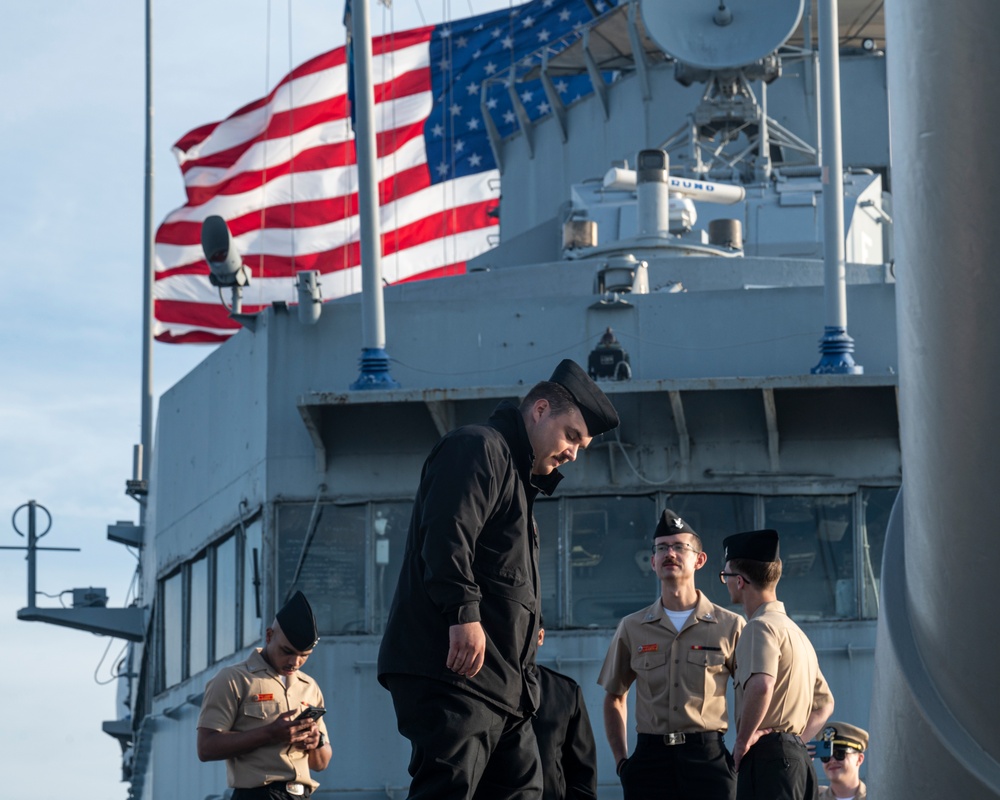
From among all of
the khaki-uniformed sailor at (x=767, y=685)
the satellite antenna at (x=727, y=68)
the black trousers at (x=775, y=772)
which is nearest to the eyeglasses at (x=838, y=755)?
the khaki-uniformed sailor at (x=767, y=685)

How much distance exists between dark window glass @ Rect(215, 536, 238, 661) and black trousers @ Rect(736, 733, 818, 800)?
22.3 feet

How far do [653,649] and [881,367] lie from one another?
18.4ft

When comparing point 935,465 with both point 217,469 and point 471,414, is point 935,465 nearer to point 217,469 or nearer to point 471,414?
point 471,414

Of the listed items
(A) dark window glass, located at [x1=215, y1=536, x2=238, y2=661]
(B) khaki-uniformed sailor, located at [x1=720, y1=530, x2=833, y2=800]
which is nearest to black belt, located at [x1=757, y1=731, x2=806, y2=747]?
(B) khaki-uniformed sailor, located at [x1=720, y1=530, x2=833, y2=800]

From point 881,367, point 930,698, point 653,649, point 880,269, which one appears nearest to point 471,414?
point 881,367

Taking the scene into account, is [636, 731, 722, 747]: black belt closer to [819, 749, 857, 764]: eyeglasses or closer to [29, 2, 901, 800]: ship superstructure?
[819, 749, 857, 764]: eyeglasses

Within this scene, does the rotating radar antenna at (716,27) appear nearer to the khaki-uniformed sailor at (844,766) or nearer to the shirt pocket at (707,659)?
the khaki-uniformed sailor at (844,766)

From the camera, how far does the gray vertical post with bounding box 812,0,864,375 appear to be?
10.9 metres

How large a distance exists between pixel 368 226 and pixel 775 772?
6599mm

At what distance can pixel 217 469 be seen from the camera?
12.5 meters

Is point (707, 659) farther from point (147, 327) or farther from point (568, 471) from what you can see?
point (147, 327)

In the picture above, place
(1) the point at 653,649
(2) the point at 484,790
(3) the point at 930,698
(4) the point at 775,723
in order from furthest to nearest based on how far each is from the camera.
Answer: (1) the point at 653,649 → (4) the point at 775,723 → (2) the point at 484,790 → (3) the point at 930,698

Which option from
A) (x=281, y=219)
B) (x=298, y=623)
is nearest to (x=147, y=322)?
(x=281, y=219)

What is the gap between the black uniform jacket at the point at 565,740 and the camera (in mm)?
5617
